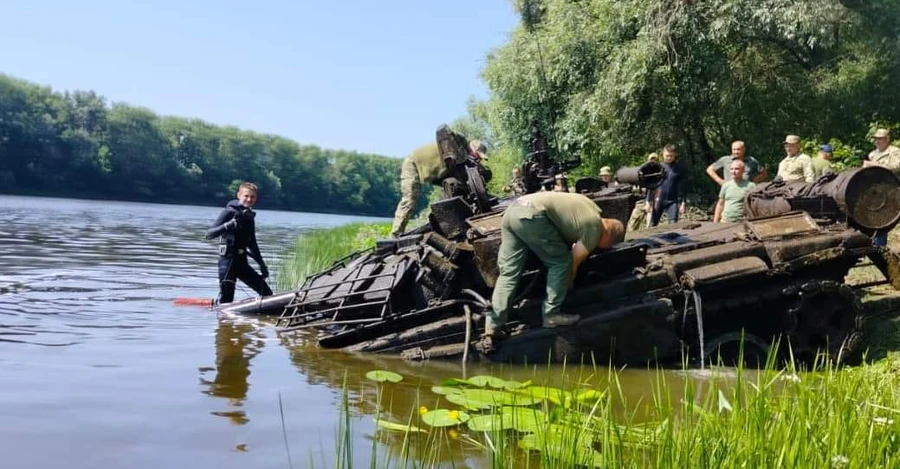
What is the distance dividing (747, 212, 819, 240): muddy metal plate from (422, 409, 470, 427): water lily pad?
14.9ft

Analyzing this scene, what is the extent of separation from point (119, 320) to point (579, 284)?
5.29 m

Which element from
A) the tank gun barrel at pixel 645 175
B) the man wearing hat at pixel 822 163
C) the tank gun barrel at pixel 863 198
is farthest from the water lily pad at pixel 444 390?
the man wearing hat at pixel 822 163

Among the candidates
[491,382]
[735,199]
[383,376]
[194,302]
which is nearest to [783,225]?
[735,199]

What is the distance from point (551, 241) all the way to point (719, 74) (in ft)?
42.0

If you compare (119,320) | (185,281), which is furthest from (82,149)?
(119,320)

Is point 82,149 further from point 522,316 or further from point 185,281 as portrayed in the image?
point 522,316

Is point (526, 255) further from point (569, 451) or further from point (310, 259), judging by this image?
point (310, 259)

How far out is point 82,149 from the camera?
264 ft

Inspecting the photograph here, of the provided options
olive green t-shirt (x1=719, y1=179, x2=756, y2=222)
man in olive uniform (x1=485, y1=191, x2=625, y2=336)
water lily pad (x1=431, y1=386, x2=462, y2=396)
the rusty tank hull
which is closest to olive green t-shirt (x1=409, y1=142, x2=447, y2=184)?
the rusty tank hull

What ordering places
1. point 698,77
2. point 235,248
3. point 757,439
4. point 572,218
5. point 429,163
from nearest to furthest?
1. point 757,439
2. point 572,218
3. point 235,248
4. point 429,163
5. point 698,77

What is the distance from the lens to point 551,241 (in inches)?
289

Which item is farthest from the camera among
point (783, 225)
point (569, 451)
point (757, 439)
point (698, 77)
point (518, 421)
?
point (698, 77)

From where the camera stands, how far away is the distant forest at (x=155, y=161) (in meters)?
76.5

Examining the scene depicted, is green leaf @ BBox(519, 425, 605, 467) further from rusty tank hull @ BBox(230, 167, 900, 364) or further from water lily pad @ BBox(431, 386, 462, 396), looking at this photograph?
rusty tank hull @ BBox(230, 167, 900, 364)
